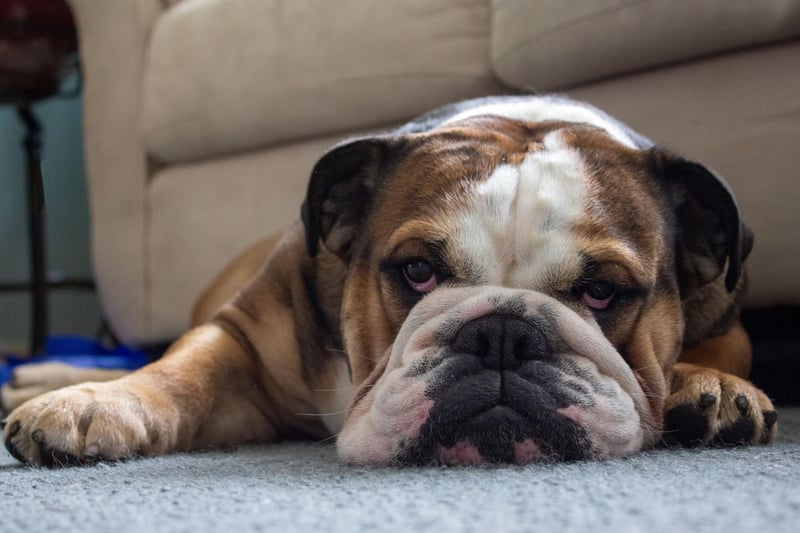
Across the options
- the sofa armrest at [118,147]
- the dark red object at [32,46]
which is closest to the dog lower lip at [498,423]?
the sofa armrest at [118,147]

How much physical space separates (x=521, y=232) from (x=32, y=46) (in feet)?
9.12

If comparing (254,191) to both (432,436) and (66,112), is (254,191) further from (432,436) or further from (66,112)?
(66,112)

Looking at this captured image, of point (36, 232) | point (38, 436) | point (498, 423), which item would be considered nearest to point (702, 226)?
point (498, 423)

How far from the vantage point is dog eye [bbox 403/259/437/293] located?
4.11 ft

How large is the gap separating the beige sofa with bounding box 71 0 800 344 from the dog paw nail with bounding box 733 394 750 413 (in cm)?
57

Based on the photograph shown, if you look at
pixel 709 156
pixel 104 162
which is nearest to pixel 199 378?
pixel 709 156

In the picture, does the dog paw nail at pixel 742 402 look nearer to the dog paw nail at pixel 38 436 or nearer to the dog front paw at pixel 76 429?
the dog front paw at pixel 76 429

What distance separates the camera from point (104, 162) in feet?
9.64

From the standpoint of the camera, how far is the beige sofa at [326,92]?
1736 millimetres

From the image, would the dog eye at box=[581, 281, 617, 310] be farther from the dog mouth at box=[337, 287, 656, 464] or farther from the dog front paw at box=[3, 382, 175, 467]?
the dog front paw at box=[3, 382, 175, 467]

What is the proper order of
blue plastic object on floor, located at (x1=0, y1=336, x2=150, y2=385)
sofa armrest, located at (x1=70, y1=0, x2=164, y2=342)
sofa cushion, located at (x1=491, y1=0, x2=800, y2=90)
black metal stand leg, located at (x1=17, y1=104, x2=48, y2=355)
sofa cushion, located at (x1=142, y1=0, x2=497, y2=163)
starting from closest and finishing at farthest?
sofa cushion, located at (x1=491, y1=0, x2=800, y2=90)
sofa cushion, located at (x1=142, y1=0, x2=497, y2=163)
blue plastic object on floor, located at (x1=0, y1=336, x2=150, y2=385)
sofa armrest, located at (x1=70, y1=0, x2=164, y2=342)
black metal stand leg, located at (x1=17, y1=104, x2=48, y2=355)

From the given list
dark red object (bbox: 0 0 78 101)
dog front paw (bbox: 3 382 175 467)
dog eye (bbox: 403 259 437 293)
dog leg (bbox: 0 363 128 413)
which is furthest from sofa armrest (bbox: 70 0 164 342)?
dog eye (bbox: 403 259 437 293)

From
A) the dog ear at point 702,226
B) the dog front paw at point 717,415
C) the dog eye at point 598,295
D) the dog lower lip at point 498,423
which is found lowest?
the dog front paw at point 717,415

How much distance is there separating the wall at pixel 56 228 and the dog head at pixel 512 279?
3212 millimetres
